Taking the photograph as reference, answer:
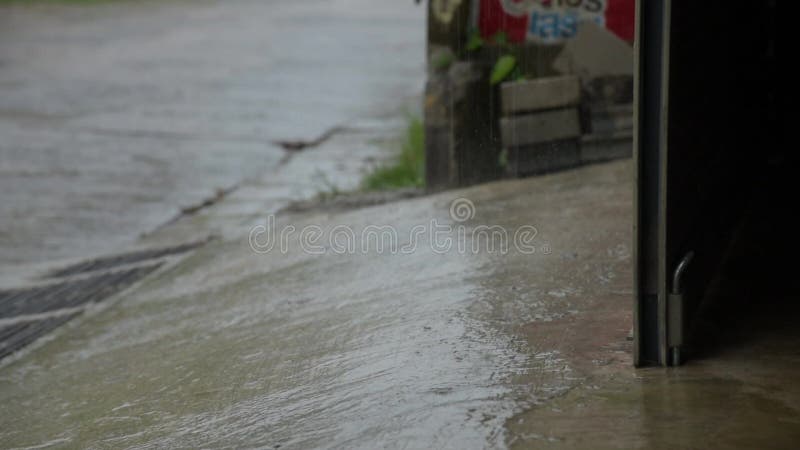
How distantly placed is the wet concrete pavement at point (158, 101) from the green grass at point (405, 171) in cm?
51

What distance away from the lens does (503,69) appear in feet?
21.5

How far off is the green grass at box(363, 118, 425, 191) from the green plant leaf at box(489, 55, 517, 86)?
1235 mm

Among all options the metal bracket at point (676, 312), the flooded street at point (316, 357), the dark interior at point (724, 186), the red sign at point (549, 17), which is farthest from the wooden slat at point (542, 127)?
the metal bracket at point (676, 312)

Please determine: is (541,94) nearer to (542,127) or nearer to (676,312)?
(542,127)

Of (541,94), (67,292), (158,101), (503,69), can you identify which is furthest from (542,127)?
(158,101)

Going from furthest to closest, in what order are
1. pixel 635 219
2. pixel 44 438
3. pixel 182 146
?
pixel 182 146, pixel 44 438, pixel 635 219

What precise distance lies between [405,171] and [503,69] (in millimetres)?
1927

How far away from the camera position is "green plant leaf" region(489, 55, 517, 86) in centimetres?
654

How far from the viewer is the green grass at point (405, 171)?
8.02 metres

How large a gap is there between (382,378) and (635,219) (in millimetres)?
925

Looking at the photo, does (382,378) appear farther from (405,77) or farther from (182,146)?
(405,77)

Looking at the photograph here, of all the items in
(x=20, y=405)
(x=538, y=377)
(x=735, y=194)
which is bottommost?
(x=20, y=405)

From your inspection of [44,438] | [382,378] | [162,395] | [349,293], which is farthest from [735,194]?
[44,438]

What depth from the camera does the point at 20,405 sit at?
4.24m
